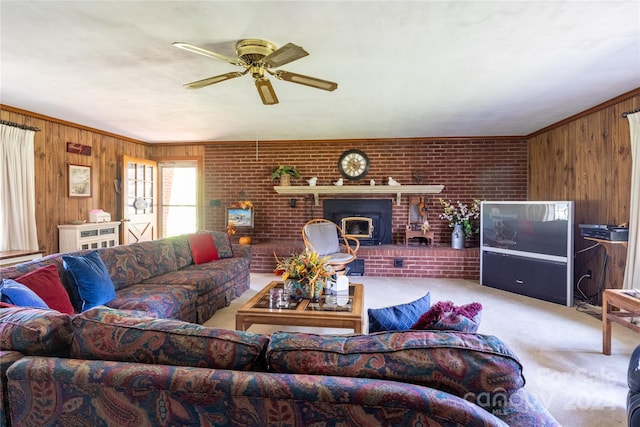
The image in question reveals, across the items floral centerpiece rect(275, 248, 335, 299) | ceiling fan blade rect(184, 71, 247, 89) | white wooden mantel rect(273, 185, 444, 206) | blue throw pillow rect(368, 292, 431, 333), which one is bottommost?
floral centerpiece rect(275, 248, 335, 299)

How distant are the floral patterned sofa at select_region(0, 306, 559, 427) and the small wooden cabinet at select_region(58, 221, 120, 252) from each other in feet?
12.8

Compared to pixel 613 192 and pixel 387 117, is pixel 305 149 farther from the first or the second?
pixel 613 192

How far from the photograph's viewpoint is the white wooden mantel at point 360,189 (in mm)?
5164

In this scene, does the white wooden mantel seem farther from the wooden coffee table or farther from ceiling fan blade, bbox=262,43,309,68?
ceiling fan blade, bbox=262,43,309,68

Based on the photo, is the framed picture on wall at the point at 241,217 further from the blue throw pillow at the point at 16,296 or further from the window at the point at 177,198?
the blue throw pillow at the point at 16,296

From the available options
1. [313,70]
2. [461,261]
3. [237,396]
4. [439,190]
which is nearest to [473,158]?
[439,190]

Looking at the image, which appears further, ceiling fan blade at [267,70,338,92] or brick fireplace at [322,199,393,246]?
brick fireplace at [322,199,393,246]

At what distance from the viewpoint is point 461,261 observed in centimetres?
495

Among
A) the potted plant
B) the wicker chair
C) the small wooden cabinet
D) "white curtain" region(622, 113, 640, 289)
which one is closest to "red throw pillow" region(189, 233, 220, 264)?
the wicker chair

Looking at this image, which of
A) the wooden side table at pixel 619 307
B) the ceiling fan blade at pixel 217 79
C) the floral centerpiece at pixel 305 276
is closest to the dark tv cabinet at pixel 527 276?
the wooden side table at pixel 619 307

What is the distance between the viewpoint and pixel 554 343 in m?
2.64

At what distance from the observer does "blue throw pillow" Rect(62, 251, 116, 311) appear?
2309 mm

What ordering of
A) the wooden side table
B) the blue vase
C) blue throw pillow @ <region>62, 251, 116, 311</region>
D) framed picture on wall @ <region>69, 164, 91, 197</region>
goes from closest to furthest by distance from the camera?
the wooden side table → blue throw pillow @ <region>62, 251, 116, 311</region> → framed picture on wall @ <region>69, 164, 91, 197</region> → the blue vase

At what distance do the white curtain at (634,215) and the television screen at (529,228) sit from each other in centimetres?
58
